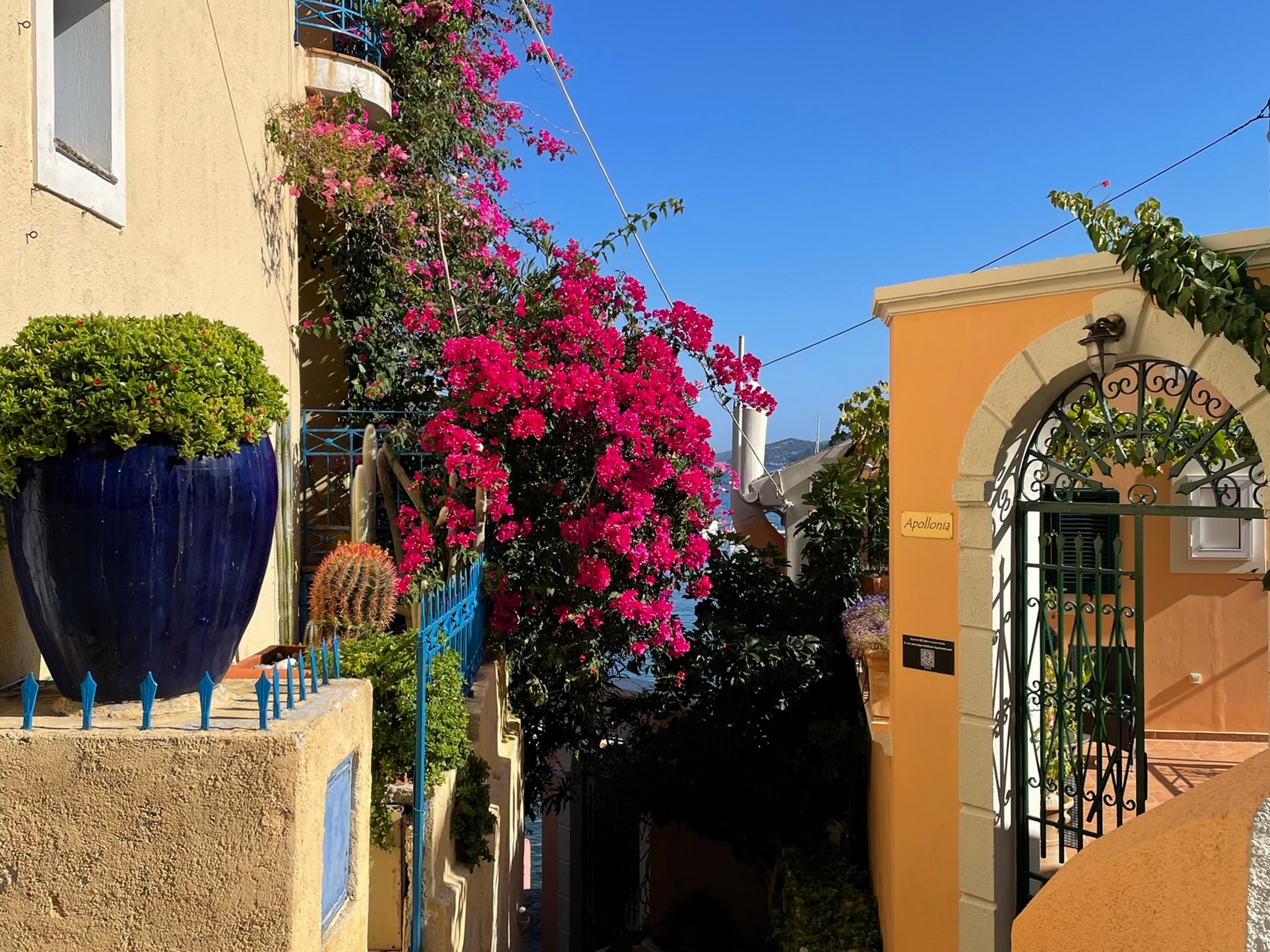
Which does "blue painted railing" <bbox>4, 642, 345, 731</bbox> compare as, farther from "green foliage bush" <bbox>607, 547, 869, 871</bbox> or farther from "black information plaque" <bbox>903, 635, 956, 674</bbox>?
"green foliage bush" <bbox>607, 547, 869, 871</bbox>

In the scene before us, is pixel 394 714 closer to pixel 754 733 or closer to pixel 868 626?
pixel 868 626

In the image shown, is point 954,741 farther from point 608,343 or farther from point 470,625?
point 608,343

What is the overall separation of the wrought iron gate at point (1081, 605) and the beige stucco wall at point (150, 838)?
4020 millimetres

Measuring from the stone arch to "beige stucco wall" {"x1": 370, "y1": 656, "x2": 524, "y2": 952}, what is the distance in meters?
2.88

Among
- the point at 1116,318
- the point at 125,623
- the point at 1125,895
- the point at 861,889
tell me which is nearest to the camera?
the point at 1125,895

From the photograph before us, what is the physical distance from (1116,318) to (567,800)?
20.9ft

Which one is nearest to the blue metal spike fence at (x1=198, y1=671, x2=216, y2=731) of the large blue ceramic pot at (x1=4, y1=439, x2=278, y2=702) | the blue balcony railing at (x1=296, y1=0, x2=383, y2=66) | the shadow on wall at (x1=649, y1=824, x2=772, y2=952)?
the large blue ceramic pot at (x1=4, y1=439, x2=278, y2=702)

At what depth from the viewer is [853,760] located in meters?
7.69

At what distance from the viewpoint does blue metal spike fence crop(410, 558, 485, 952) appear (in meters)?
4.05

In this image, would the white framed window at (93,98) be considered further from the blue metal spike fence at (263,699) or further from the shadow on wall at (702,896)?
the shadow on wall at (702,896)

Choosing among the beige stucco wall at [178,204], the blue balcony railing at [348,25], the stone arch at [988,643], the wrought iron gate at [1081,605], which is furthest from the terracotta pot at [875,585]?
the blue balcony railing at [348,25]

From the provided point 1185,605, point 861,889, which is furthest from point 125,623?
point 1185,605

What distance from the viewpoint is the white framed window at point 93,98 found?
11.9 ft

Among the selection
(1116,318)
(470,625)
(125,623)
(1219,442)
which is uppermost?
(1116,318)
